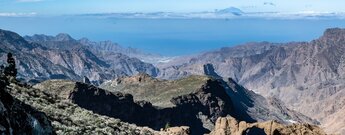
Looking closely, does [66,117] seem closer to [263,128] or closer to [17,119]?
[17,119]

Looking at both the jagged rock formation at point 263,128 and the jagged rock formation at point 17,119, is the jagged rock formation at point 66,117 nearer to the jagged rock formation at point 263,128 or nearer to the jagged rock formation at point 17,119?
the jagged rock formation at point 17,119

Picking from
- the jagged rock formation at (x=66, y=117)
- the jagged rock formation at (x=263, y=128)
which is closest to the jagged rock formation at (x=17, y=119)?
the jagged rock formation at (x=66, y=117)

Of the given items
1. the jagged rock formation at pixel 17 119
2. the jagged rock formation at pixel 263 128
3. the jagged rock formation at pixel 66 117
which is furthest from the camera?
the jagged rock formation at pixel 263 128

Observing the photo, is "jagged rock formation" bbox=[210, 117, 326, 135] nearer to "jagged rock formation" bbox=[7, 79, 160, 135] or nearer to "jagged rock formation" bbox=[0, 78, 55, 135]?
"jagged rock formation" bbox=[7, 79, 160, 135]

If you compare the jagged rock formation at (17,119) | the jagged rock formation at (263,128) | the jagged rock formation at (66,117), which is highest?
the jagged rock formation at (17,119)

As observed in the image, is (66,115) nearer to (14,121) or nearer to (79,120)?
(79,120)

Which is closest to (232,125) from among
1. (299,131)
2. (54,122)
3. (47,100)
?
(299,131)
